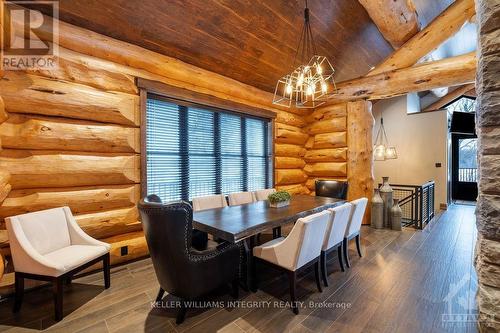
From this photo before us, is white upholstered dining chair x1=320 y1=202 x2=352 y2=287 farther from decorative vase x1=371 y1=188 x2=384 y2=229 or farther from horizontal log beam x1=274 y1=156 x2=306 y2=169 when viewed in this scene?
horizontal log beam x1=274 y1=156 x2=306 y2=169

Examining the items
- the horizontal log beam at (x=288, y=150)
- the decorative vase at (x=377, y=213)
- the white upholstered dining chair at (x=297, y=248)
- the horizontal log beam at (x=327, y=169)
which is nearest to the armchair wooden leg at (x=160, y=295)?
the white upholstered dining chair at (x=297, y=248)

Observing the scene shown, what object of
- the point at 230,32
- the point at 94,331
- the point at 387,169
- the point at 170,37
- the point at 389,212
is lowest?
the point at 94,331

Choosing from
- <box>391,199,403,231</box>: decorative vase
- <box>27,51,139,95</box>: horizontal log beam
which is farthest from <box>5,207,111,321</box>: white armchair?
<box>391,199,403,231</box>: decorative vase

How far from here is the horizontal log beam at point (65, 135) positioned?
2.26 meters

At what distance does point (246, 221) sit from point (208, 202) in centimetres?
119

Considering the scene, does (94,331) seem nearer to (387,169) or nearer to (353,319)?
(353,319)

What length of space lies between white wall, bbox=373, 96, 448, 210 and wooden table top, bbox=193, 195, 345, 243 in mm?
5376

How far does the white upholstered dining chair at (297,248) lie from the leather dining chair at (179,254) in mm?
474

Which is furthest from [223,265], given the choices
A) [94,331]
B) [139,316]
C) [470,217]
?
[470,217]

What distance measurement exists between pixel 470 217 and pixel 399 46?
14.5 ft

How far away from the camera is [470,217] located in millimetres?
5352

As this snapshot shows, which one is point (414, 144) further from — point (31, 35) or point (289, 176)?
point (31, 35)

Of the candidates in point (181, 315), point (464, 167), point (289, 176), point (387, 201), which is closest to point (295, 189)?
point (289, 176)

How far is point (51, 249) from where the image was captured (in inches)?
89.0
